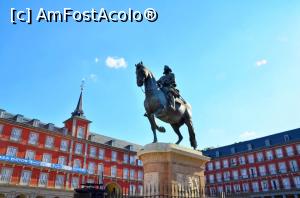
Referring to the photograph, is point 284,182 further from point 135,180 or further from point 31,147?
point 31,147

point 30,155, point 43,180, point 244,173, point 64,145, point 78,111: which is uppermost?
point 78,111

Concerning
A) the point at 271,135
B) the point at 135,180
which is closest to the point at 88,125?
the point at 135,180

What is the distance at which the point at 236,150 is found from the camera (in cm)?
5325

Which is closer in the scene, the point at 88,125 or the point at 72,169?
the point at 72,169

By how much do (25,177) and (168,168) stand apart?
109 ft

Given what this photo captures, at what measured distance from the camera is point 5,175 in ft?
102

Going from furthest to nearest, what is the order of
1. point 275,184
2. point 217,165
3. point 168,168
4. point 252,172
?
1. point 217,165
2. point 252,172
3. point 275,184
4. point 168,168

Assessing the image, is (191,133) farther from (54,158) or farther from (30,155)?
(54,158)

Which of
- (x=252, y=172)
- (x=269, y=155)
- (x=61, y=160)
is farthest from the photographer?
(x=252, y=172)

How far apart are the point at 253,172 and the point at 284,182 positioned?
586cm

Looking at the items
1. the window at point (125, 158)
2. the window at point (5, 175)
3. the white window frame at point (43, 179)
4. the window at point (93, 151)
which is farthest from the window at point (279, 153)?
the window at point (5, 175)

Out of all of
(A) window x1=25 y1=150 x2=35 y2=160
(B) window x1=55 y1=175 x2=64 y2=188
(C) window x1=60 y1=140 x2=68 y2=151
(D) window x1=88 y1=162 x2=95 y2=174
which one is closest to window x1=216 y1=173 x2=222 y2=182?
(D) window x1=88 y1=162 x2=95 y2=174

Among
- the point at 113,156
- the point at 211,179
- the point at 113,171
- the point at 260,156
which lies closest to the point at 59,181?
the point at 113,171

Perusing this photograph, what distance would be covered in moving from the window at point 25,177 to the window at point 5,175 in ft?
5.27
